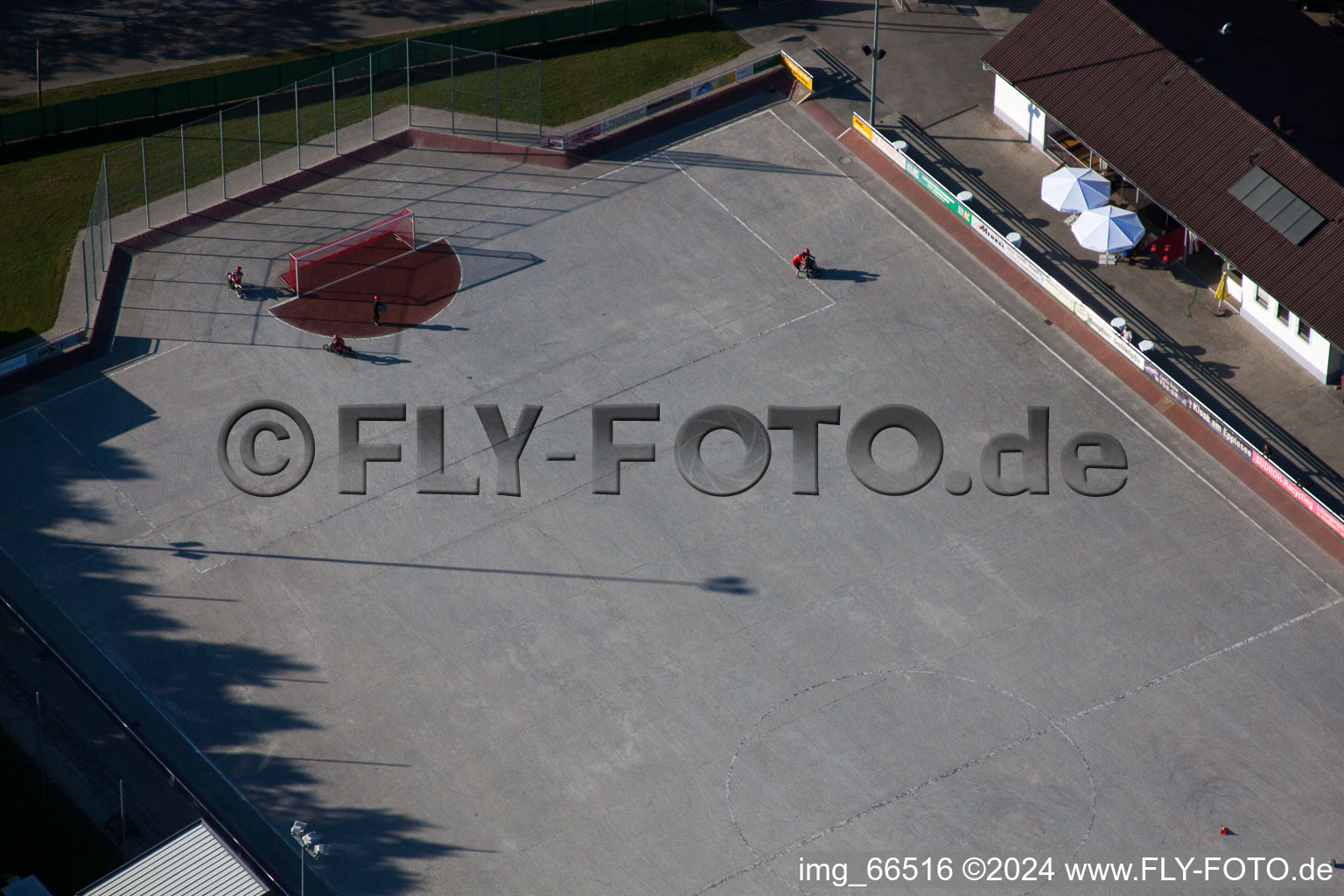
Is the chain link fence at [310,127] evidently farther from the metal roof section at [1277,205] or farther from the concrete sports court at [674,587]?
the metal roof section at [1277,205]

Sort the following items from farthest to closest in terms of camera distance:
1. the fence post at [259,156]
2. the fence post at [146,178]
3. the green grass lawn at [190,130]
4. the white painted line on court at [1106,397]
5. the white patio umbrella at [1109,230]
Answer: the fence post at [259,156] → the fence post at [146,178] → the green grass lawn at [190,130] → the white patio umbrella at [1109,230] → the white painted line on court at [1106,397]

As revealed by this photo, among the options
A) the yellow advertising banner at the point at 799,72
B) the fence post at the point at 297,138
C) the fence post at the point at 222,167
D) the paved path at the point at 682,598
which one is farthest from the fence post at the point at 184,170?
the yellow advertising banner at the point at 799,72

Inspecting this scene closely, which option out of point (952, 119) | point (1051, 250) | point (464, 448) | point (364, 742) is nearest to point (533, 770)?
point (364, 742)

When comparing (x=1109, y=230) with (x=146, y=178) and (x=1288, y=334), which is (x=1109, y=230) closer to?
(x=1288, y=334)

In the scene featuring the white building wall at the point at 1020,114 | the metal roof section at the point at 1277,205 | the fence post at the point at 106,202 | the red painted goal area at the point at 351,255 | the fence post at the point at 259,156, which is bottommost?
the red painted goal area at the point at 351,255

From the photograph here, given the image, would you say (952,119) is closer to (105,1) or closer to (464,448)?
(464,448)

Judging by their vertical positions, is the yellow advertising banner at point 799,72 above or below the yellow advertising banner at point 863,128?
above
